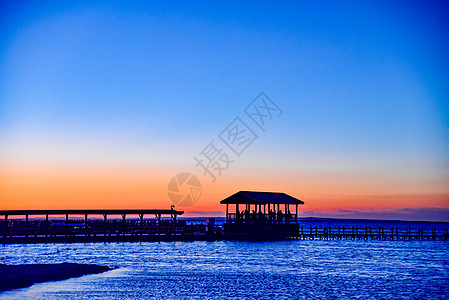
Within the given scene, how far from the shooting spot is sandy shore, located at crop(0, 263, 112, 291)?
1252 inches

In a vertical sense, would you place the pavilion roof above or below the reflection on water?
above

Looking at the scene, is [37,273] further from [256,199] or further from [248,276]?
[256,199]

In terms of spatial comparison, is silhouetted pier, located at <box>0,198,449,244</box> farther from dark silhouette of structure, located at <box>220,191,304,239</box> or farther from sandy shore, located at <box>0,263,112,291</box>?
sandy shore, located at <box>0,263,112,291</box>

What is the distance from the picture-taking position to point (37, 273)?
115 feet

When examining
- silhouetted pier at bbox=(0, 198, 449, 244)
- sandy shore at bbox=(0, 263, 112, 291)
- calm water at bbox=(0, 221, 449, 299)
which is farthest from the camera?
silhouetted pier at bbox=(0, 198, 449, 244)

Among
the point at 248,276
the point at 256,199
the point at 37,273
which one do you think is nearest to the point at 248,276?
the point at 248,276

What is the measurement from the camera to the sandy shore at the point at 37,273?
104 ft

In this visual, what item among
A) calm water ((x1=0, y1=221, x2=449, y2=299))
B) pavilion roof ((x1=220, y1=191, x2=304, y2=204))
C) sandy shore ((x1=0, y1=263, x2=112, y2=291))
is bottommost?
calm water ((x1=0, y1=221, x2=449, y2=299))

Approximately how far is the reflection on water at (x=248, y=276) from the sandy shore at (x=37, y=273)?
3.04 ft

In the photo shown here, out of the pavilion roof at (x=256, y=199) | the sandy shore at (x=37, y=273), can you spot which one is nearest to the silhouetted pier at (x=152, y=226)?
the pavilion roof at (x=256, y=199)

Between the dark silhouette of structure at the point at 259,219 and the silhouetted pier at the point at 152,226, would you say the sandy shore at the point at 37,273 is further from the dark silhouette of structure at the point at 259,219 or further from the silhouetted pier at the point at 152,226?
the dark silhouette of structure at the point at 259,219

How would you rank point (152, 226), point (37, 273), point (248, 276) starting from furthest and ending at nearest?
point (152, 226)
point (248, 276)
point (37, 273)

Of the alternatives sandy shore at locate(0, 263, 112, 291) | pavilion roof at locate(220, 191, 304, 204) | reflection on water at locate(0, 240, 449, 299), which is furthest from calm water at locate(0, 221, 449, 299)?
pavilion roof at locate(220, 191, 304, 204)

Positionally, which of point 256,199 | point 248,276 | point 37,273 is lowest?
point 248,276
